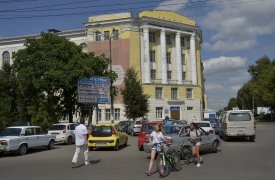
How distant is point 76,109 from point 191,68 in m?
38.3

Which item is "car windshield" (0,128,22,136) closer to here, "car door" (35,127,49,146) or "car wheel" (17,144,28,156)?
"car wheel" (17,144,28,156)

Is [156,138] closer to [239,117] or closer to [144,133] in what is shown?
[144,133]

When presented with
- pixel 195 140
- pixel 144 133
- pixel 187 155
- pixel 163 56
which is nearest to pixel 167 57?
pixel 163 56

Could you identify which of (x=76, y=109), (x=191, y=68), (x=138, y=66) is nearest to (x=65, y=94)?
(x=76, y=109)

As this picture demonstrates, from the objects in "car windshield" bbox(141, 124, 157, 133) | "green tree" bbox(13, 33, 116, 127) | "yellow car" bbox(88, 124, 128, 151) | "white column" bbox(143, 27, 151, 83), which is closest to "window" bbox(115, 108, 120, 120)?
"white column" bbox(143, 27, 151, 83)

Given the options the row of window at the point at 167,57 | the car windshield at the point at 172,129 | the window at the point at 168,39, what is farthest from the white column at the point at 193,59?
the car windshield at the point at 172,129

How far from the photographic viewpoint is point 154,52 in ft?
241

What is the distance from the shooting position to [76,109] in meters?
A: 42.3

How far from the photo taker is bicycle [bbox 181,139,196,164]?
16.4 m

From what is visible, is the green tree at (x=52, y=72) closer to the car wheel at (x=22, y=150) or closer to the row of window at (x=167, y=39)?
the car wheel at (x=22, y=150)

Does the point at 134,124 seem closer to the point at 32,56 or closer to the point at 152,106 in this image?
the point at 32,56

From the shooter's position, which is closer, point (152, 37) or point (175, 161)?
point (175, 161)

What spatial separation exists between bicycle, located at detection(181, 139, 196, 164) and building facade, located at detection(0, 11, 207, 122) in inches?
1943

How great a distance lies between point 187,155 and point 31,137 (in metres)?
9.89
